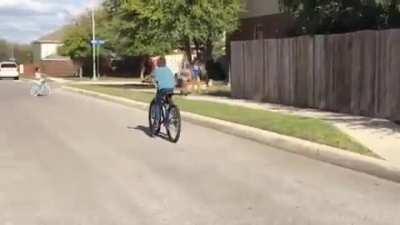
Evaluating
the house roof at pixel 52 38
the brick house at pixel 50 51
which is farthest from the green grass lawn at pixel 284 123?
the house roof at pixel 52 38

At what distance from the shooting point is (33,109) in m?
26.0

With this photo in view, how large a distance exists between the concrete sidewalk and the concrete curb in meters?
0.31

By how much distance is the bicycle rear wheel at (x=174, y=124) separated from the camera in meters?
15.4

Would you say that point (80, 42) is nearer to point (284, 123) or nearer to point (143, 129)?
point (143, 129)

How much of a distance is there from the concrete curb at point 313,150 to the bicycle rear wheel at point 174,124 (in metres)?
1.55

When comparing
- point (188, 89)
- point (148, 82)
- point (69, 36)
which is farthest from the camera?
point (69, 36)

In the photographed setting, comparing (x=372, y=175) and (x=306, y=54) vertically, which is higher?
(x=306, y=54)

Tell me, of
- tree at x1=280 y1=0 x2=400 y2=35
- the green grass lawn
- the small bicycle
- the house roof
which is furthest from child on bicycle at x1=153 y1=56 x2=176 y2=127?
the house roof

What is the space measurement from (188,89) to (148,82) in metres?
14.0

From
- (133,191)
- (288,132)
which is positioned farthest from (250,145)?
(133,191)

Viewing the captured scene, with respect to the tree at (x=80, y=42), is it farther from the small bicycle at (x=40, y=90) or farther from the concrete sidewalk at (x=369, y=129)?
the concrete sidewalk at (x=369, y=129)

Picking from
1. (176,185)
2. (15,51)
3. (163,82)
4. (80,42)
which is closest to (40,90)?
(163,82)

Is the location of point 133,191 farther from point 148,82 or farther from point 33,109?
point 148,82

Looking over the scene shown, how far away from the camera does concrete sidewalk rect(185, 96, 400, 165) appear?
1231cm
